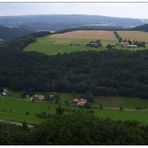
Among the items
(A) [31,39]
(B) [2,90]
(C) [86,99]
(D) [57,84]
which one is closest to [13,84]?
(B) [2,90]

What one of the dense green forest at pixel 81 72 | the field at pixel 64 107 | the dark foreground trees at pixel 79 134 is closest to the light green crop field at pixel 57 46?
the dense green forest at pixel 81 72

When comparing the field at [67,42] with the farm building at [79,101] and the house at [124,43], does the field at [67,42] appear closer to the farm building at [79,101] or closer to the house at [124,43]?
the house at [124,43]

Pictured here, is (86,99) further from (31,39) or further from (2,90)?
(31,39)

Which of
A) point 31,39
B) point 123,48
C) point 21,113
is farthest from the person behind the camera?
point 31,39

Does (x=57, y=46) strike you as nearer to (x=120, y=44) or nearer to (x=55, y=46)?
(x=55, y=46)

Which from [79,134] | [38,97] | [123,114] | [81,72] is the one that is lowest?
[38,97]

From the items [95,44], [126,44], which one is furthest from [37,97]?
[126,44]

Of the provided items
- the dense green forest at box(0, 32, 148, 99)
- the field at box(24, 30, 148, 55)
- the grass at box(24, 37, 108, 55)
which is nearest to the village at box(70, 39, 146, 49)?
the field at box(24, 30, 148, 55)
